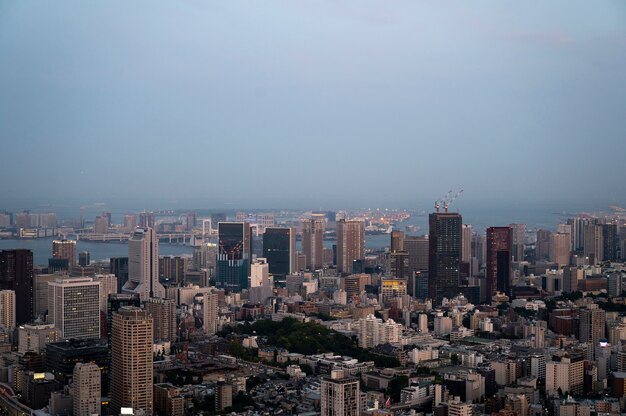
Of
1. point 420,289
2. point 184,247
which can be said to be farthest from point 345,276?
point 184,247

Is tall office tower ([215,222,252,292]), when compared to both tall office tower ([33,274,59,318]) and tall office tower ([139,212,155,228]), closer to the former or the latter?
tall office tower ([139,212,155,228])

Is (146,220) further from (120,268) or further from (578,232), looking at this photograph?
(578,232)

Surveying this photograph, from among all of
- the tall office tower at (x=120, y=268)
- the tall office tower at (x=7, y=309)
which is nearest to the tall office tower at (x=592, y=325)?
the tall office tower at (x=120, y=268)

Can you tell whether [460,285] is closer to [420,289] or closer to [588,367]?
[420,289]

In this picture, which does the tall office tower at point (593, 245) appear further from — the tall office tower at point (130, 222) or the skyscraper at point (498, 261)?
the tall office tower at point (130, 222)

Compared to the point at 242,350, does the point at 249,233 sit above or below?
above
